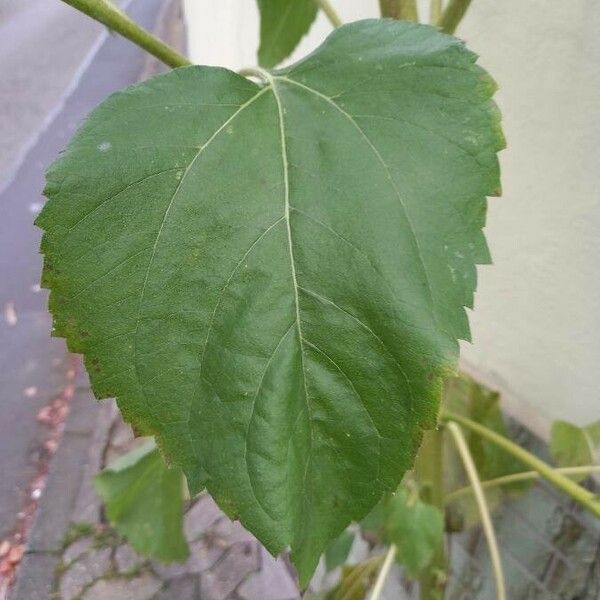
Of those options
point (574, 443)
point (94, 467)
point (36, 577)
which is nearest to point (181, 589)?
point (36, 577)

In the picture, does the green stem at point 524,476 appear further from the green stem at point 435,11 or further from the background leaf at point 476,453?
the green stem at point 435,11

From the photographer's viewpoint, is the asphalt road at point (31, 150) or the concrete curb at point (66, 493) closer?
the concrete curb at point (66, 493)

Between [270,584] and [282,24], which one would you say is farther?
[270,584]

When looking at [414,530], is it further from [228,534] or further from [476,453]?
[228,534]

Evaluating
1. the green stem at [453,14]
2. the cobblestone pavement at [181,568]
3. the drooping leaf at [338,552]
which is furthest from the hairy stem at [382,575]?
the cobblestone pavement at [181,568]

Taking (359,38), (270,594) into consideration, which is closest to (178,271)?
(359,38)

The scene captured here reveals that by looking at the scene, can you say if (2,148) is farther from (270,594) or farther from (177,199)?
(177,199)
